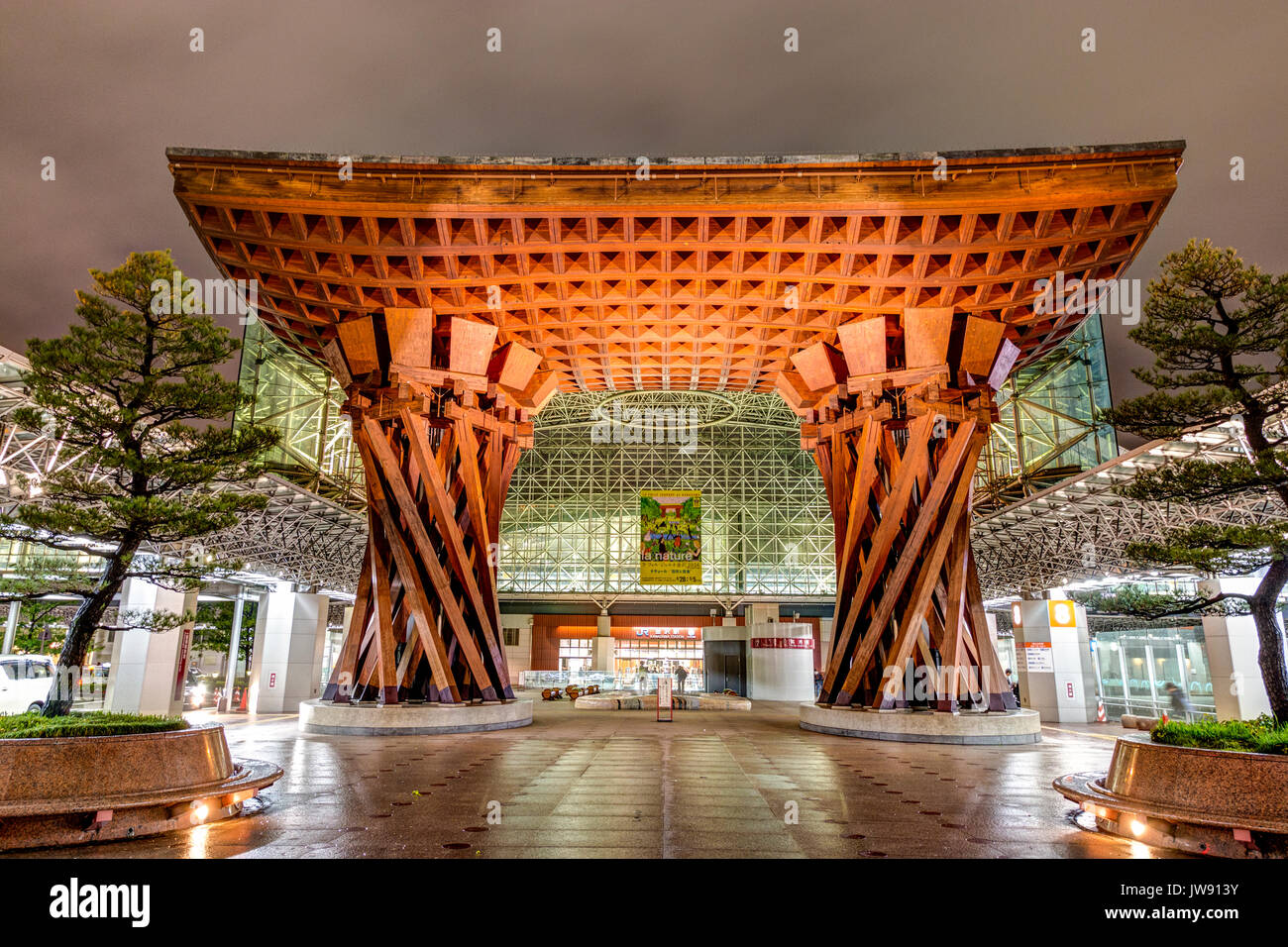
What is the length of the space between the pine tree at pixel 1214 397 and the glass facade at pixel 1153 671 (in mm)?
16759

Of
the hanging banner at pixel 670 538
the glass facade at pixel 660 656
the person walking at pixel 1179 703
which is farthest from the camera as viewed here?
the glass facade at pixel 660 656

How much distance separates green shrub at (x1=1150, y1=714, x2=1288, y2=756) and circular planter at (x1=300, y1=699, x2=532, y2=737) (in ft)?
35.4

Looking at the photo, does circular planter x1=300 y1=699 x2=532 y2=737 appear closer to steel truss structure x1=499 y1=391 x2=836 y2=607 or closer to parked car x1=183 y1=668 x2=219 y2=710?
parked car x1=183 y1=668 x2=219 y2=710

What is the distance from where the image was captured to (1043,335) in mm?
14758

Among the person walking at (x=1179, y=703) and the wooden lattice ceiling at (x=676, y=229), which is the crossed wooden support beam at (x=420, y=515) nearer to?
the wooden lattice ceiling at (x=676, y=229)

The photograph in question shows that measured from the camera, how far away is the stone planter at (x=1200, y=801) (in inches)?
181

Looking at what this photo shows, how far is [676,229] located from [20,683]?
16963mm

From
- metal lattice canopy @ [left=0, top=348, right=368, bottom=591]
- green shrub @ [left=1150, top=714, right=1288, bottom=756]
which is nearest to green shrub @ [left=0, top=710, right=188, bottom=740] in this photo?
metal lattice canopy @ [left=0, top=348, right=368, bottom=591]

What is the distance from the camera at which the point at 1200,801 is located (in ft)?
16.0

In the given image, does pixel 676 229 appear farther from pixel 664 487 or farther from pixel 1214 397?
pixel 664 487

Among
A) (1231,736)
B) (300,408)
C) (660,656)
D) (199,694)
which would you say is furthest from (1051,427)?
(199,694)

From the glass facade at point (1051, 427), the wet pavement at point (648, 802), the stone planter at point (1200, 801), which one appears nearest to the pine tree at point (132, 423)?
the wet pavement at point (648, 802)

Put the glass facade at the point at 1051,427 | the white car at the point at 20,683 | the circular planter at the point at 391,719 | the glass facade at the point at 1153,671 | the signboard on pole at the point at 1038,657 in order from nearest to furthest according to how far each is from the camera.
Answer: the circular planter at the point at 391,719 → the white car at the point at 20,683 → the signboard on pole at the point at 1038,657 → the glass facade at the point at 1153,671 → the glass facade at the point at 1051,427

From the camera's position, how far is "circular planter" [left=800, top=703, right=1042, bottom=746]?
12.0m
